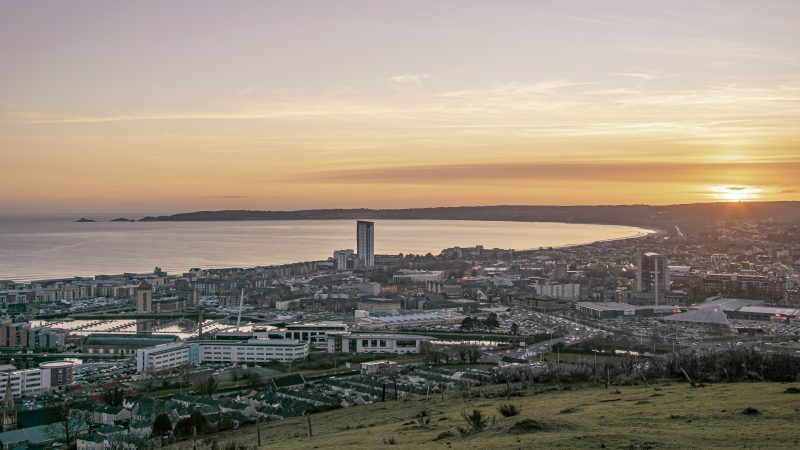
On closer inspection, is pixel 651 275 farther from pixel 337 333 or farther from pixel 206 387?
pixel 206 387

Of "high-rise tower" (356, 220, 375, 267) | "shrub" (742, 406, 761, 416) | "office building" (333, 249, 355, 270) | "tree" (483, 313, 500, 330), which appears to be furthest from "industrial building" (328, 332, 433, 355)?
"high-rise tower" (356, 220, 375, 267)

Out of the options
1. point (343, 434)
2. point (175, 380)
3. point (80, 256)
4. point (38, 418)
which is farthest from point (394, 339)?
point (80, 256)

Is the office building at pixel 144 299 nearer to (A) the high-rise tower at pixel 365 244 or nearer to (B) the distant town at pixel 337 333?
(B) the distant town at pixel 337 333

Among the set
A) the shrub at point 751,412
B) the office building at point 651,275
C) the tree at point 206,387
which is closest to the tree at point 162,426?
the tree at point 206,387

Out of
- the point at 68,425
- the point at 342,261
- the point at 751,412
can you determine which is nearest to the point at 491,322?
the point at 68,425

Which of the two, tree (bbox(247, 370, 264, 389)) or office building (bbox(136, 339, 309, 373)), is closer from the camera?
tree (bbox(247, 370, 264, 389))

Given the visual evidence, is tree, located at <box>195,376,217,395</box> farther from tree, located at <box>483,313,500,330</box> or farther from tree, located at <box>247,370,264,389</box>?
tree, located at <box>483,313,500,330</box>
